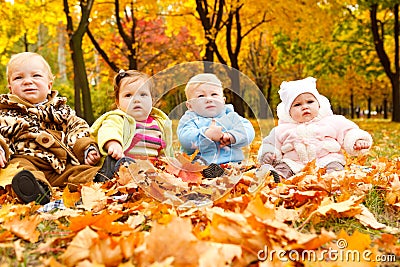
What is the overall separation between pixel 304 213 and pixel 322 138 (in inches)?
69.7

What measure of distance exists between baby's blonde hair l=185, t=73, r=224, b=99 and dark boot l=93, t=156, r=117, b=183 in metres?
1.17

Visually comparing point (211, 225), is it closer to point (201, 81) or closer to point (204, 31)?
point (201, 81)

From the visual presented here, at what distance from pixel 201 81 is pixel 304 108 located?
1.65 metres

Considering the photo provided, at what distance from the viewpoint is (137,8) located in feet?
48.5

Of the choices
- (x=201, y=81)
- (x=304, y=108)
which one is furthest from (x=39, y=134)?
(x=304, y=108)

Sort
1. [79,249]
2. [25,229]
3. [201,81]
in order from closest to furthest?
[79,249]
[25,229]
[201,81]

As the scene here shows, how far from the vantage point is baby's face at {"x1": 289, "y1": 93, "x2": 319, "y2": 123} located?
3.76m

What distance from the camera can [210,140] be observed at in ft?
9.25

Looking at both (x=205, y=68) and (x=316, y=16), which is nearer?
(x=205, y=68)

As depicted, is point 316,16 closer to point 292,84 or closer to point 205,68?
point 292,84

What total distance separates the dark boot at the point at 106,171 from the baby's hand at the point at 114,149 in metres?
0.04

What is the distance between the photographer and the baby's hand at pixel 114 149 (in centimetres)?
335

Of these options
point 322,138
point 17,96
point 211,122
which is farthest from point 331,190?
point 17,96

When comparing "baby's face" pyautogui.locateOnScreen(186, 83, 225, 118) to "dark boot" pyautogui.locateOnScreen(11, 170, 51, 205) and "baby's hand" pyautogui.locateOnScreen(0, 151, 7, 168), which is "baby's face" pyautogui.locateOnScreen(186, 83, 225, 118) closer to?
"dark boot" pyautogui.locateOnScreen(11, 170, 51, 205)
